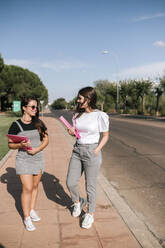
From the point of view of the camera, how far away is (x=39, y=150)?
2781 mm

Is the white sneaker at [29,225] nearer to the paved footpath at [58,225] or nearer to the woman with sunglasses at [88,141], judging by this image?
the paved footpath at [58,225]

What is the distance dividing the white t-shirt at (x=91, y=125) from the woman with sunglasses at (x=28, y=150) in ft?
1.60

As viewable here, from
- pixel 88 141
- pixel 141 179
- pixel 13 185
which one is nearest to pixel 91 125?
pixel 88 141

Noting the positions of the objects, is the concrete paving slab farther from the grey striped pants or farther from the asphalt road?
the asphalt road

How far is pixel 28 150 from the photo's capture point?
8.83 ft

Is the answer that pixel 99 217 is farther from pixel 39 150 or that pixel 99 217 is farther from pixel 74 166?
pixel 39 150

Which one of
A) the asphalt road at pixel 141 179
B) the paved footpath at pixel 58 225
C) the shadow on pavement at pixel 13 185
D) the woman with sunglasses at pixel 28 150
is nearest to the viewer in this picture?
the paved footpath at pixel 58 225

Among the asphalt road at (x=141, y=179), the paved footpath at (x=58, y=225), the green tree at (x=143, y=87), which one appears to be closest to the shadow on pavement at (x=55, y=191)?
the paved footpath at (x=58, y=225)

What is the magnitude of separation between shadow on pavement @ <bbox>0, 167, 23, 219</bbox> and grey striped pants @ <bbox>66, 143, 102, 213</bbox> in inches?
39.1

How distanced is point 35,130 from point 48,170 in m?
2.84

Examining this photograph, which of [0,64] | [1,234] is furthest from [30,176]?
[0,64]

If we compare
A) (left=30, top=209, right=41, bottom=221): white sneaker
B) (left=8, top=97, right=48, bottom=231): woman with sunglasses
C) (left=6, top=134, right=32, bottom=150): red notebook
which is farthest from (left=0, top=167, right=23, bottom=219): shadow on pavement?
(left=6, top=134, right=32, bottom=150): red notebook

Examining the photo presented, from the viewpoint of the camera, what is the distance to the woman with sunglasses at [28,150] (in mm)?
2715

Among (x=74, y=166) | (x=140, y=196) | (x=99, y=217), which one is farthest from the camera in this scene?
(x=140, y=196)
